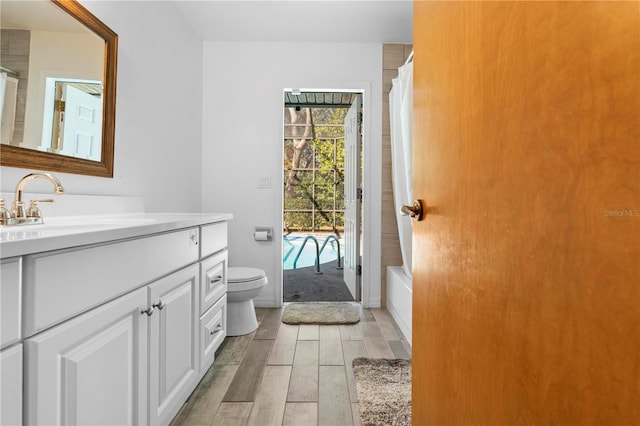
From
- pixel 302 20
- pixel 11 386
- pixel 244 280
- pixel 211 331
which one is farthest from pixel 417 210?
pixel 302 20

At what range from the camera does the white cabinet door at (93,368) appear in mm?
692

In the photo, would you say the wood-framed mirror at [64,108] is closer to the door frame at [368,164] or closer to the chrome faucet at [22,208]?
the chrome faucet at [22,208]

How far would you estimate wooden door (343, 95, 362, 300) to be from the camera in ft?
10.5

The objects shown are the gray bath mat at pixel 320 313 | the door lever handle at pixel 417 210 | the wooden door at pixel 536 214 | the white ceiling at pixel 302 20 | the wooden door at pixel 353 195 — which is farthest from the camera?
the wooden door at pixel 353 195

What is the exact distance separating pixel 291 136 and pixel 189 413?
656 cm

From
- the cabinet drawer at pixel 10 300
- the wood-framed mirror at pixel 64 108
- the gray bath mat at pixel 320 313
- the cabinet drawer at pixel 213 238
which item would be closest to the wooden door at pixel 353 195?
the gray bath mat at pixel 320 313

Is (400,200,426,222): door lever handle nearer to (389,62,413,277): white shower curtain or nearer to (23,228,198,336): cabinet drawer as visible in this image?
(23,228,198,336): cabinet drawer

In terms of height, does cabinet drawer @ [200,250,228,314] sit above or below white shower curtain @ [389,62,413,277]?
below

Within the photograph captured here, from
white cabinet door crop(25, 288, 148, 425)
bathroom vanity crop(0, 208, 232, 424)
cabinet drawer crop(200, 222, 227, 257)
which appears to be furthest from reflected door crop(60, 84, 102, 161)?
white cabinet door crop(25, 288, 148, 425)

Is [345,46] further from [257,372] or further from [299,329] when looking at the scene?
[257,372]

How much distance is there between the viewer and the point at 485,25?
68 cm

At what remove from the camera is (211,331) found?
67.1 inches

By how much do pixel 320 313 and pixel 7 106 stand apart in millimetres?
2262

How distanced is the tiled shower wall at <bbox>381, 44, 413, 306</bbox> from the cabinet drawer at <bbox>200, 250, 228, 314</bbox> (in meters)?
1.52
